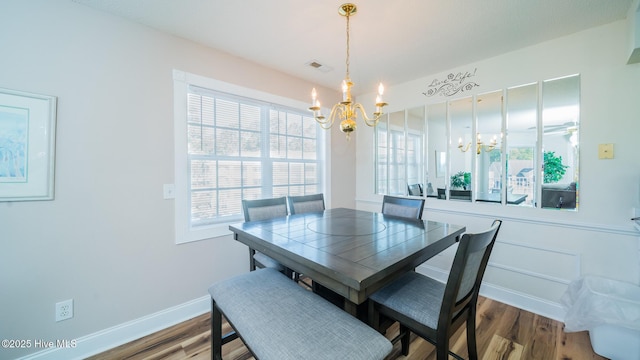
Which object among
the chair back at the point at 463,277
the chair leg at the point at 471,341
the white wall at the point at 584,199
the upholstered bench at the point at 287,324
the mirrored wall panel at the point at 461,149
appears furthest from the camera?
the mirrored wall panel at the point at 461,149

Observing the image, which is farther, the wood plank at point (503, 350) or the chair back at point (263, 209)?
the chair back at point (263, 209)

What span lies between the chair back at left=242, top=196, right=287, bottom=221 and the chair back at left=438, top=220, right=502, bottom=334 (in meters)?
1.65

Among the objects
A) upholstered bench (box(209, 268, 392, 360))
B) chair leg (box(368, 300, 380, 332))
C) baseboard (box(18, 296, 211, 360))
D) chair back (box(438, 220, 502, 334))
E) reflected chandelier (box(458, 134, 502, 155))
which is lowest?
baseboard (box(18, 296, 211, 360))

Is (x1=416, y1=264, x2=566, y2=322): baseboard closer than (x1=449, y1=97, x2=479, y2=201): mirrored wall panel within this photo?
Yes

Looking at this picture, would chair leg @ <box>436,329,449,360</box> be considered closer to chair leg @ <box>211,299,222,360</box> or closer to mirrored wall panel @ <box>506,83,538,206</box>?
chair leg @ <box>211,299,222,360</box>

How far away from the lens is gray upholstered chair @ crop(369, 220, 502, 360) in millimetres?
1117

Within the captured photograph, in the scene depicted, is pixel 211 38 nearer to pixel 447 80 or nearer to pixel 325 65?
pixel 325 65

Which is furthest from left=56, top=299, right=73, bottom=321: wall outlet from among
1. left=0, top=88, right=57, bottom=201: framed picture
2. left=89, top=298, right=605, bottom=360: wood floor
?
left=0, top=88, right=57, bottom=201: framed picture

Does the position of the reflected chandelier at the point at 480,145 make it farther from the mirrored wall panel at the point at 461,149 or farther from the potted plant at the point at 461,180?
the potted plant at the point at 461,180

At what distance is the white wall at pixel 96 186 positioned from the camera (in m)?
1.53

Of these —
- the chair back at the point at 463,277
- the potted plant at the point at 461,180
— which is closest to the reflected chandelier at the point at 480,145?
the potted plant at the point at 461,180

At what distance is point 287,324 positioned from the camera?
1.11m

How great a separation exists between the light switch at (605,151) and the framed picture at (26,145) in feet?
13.4

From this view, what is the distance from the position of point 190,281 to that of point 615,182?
3.66 meters
